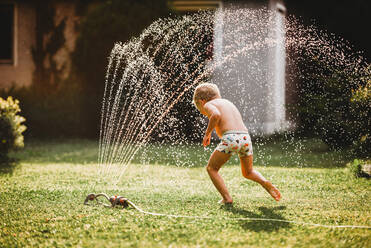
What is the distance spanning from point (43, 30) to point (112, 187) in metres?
11.5

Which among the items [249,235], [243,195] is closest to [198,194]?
[243,195]

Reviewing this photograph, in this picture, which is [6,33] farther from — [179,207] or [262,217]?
[262,217]

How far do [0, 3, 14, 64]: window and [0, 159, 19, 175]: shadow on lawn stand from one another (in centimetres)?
802

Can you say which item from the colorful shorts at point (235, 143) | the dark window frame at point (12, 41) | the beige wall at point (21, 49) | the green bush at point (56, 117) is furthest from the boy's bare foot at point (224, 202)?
the dark window frame at point (12, 41)

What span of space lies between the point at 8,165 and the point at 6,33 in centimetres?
909

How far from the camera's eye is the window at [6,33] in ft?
52.1

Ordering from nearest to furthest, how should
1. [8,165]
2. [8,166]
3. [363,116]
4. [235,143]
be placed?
1. [235,143]
2. [363,116]
3. [8,166]
4. [8,165]

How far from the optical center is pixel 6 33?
1594 cm

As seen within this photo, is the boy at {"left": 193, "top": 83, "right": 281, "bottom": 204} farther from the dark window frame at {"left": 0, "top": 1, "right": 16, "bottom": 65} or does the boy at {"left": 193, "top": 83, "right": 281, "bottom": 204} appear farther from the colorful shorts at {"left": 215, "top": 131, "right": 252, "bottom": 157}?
the dark window frame at {"left": 0, "top": 1, "right": 16, "bottom": 65}

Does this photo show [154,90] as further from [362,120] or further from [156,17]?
[362,120]

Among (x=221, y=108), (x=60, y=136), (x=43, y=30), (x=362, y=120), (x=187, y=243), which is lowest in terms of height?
(x=60, y=136)

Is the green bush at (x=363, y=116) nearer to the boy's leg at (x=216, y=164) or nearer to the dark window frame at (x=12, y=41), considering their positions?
the boy's leg at (x=216, y=164)

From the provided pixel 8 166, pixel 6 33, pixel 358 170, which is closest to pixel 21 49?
pixel 6 33

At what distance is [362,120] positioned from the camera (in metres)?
7.20
